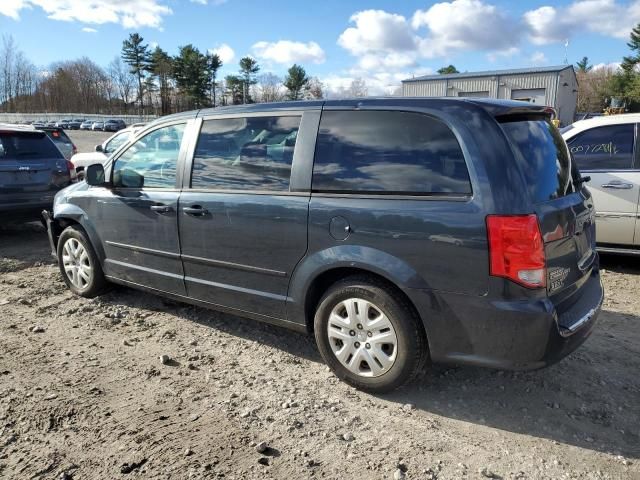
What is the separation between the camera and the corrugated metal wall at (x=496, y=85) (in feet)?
148

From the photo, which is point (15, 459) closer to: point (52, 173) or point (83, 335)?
point (83, 335)

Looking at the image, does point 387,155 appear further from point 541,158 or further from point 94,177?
point 94,177

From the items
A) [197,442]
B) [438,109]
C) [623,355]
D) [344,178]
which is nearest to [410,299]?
[344,178]

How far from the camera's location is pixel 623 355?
385 cm

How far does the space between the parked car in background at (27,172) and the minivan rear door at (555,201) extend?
682cm

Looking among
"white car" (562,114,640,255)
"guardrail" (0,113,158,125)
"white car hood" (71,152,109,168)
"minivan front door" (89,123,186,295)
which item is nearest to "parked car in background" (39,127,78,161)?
"white car hood" (71,152,109,168)

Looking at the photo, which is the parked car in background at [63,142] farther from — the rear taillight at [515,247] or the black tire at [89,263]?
the rear taillight at [515,247]

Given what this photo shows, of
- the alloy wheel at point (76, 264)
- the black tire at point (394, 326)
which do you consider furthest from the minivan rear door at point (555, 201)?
the alloy wheel at point (76, 264)

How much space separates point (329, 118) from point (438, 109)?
746 mm

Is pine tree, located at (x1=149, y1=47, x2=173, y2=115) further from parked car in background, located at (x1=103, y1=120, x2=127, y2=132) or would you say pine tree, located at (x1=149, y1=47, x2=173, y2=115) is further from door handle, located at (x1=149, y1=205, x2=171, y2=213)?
door handle, located at (x1=149, y1=205, x2=171, y2=213)

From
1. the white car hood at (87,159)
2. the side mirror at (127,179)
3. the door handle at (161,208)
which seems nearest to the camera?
the door handle at (161,208)

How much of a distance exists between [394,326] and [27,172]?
256 inches

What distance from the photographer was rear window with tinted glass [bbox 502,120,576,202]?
2873mm

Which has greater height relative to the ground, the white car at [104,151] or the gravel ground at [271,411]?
the white car at [104,151]
